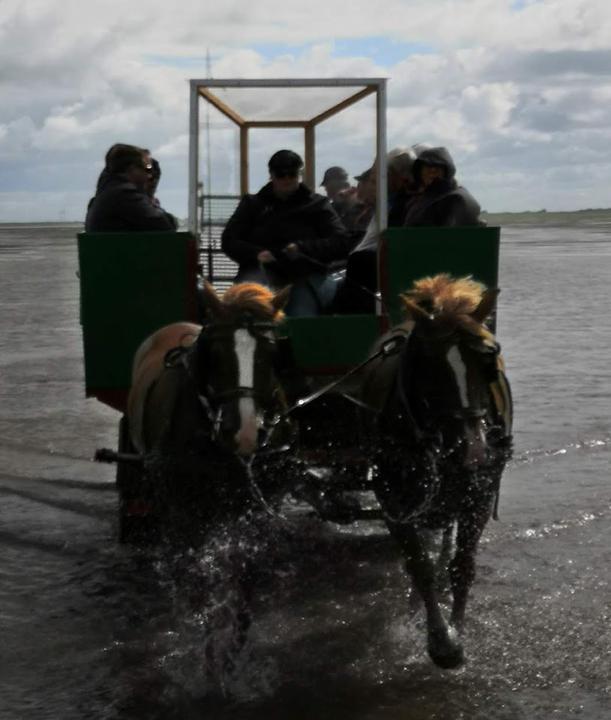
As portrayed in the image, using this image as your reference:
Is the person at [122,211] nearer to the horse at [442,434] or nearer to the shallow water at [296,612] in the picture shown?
the shallow water at [296,612]

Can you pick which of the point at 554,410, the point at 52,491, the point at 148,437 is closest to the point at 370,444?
the point at 148,437

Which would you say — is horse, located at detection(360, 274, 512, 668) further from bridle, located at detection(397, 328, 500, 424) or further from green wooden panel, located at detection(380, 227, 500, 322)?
green wooden panel, located at detection(380, 227, 500, 322)

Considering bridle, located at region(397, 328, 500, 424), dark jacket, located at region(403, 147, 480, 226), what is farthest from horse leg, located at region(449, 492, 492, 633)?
dark jacket, located at region(403, 147, 480, 226)

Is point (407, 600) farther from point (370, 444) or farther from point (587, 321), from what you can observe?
point (587, 321)

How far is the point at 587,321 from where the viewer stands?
24.8m

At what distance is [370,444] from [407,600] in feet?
3.94

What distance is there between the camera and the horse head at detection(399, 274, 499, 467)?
648 centimetres

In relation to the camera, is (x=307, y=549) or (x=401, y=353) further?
(x=307, y=549)

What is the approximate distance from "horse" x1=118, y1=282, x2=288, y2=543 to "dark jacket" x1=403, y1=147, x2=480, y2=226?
2.14 m

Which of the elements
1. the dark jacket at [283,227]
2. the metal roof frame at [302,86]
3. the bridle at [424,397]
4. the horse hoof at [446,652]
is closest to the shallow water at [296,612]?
the horse hoof at [446,652]

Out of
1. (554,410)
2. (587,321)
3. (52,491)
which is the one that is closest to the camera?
(52,491)

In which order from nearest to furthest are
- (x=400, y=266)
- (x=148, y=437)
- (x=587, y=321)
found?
1. (x=148, y=437)
2. (x=400, y=266)
3. (x=587, y=321)

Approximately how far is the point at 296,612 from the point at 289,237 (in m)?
2.51

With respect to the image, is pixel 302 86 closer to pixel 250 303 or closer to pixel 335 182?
pixel 335 182
